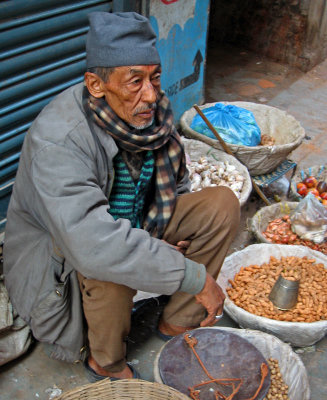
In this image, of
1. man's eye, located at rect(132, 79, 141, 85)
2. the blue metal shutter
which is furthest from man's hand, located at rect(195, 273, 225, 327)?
the blue metal shutter

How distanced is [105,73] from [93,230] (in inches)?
26.8

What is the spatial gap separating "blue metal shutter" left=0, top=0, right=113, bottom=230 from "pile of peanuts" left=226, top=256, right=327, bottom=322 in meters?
1.49

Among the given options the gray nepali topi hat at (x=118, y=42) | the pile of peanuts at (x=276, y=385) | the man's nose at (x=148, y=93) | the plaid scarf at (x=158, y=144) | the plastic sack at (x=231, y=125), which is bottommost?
the pile of peanuts at (x=276, y=385)

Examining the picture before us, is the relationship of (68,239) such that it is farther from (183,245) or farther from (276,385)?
(276,385)

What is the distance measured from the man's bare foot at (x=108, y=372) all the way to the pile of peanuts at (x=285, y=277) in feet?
2.48

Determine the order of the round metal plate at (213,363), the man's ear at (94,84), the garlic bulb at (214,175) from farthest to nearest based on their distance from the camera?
the garlic bulb at (214,175) → the round metal plate at (213,363) → the man's ear at (94,84)

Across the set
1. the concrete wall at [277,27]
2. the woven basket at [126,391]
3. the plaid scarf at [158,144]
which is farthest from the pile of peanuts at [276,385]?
the concrete wall at [277,27]

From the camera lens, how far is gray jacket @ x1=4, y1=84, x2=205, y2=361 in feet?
6.12

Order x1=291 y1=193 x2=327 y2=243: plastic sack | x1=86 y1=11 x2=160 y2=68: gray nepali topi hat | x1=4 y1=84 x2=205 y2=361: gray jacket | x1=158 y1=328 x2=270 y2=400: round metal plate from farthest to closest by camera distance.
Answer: x1=291 y1=193 x2=327 y2=243: plastic sack → x1=158 y1=328 x2=270 y2=400: round metal plate → x1=86 y1=11 x2=160 y2=68: gray nepali topi hat → x1=4 y1=84 x2=205 y2=361: gray jacket

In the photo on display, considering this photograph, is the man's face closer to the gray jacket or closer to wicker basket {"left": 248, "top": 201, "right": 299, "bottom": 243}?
the gray jacket

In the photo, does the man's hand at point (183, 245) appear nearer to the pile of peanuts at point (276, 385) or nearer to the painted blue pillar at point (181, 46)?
the pile of peanuts at point (276, 385)

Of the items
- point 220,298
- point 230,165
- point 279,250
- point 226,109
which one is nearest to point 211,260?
point 220,298

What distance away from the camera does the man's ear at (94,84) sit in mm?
2083

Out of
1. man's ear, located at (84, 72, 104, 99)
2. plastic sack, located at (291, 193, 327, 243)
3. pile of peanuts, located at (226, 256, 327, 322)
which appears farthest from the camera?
plastic sack, located at (291, 193, 327, 243)
